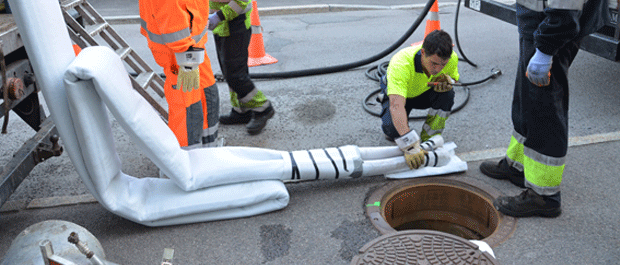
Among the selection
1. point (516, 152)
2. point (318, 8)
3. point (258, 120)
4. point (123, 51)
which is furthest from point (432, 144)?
point (318, 8)

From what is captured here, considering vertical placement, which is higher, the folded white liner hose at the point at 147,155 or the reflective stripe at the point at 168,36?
the reflective stripe at the point at 168,36

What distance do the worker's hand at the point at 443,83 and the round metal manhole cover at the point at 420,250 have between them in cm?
136

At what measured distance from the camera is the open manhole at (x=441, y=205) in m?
2.97

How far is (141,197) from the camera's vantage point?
108 inches

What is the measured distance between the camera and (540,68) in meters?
2.43

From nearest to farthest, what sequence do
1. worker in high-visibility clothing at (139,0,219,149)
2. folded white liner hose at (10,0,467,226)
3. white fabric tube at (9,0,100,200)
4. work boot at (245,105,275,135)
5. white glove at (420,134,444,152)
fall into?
white fabric tube at (9,0,100,200)
folded white liner hose at (10,0,467,226)
worker in high-visibility clothing at (139,0,219,149)
white glove at (420,134,444,152)
work boot at (245,105,275,135)

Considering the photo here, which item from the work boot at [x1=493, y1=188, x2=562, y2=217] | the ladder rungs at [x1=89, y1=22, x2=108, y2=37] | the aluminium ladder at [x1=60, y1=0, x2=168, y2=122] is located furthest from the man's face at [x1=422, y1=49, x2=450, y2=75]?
the ladder rungs at [x1=89, y1=22, x2=108, y2=37]

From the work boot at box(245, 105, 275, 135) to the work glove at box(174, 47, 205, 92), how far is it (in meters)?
0.98

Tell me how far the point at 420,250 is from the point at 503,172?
1.14 meters

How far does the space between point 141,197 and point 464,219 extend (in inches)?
78.8

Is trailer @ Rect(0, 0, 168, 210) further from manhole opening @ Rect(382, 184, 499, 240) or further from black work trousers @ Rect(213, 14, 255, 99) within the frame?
manhole opening @ Rect(382, 184, 499, 240)

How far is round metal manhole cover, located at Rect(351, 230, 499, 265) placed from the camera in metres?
2.23

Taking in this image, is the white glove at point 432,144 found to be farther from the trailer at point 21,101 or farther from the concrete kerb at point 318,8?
the concrete kerb at point 318,8

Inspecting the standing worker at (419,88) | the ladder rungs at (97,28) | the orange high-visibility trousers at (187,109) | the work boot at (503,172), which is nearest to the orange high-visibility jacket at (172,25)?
the orange high-visibility trousers at (187,109)
